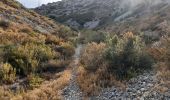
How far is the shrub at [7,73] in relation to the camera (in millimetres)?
18797

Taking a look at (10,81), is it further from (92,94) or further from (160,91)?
(160,91)

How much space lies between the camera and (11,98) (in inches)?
594

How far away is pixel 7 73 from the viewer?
19.4 metres

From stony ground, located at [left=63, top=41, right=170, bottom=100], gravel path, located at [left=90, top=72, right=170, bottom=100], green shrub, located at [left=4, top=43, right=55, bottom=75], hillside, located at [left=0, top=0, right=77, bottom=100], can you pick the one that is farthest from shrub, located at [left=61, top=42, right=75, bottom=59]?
gravel path, located at [left=90, top=72, right=170, bottom=100]

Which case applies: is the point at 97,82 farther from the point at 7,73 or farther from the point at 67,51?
the point at 67,51

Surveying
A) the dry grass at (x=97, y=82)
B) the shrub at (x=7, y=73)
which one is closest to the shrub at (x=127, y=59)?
the dry grass at (x=97, y=82)

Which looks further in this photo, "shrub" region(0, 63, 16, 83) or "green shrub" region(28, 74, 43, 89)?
"shrub" region(0, 63, 16, 83)

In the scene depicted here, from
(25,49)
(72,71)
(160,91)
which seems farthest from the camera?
(25,49)

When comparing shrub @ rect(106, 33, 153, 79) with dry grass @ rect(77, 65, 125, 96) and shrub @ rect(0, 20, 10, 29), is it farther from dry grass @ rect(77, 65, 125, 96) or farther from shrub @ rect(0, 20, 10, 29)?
shrub @ rect(0, 20, 10, 29)

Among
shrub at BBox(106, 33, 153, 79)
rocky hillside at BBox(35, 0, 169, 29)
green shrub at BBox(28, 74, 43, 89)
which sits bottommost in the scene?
green shrub at BBox(28, 74, 43, 89)

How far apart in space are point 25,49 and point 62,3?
4869 inches

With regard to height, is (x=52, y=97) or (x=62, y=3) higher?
(x=62, y=3)

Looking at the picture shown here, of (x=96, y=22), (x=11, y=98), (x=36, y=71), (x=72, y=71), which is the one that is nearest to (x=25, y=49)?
(x=36, y=71)

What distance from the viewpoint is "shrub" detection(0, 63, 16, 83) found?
18797 mm
